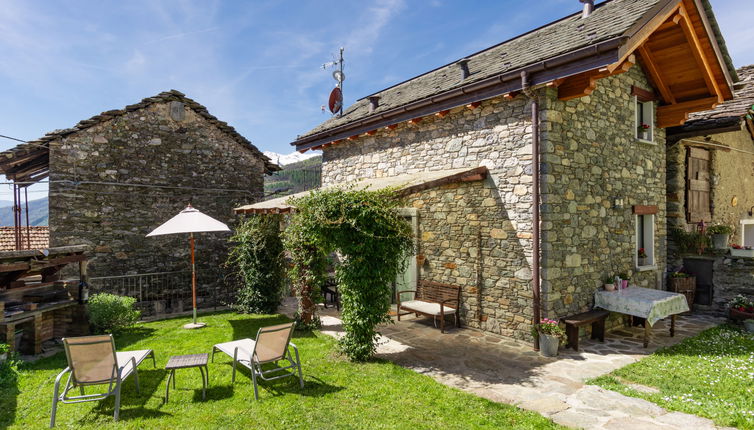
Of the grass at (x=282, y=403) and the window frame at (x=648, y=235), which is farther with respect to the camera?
the window frame at (x=648, y=235)

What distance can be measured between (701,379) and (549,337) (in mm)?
2107

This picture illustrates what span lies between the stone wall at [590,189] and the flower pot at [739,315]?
1616 millimetres

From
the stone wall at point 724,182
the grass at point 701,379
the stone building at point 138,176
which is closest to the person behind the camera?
the grass at point 701,379

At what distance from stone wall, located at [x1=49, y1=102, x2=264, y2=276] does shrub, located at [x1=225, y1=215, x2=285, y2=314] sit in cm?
338

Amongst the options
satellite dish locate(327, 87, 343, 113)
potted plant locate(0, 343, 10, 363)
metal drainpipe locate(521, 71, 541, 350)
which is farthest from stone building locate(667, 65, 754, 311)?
potted plant locate(0, 343, 10, 363)

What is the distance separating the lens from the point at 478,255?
8.38 metres

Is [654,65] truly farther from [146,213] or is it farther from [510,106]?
[146,213]

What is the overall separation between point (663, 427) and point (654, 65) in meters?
8.48

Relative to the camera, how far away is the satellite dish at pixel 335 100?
15.6 metres

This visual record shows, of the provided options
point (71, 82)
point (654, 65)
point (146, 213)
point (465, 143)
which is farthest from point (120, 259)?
point (654, 65)

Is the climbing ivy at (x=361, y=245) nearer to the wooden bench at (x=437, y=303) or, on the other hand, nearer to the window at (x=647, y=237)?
the wooden bench at (x=437, y=303)

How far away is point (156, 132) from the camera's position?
39.2 feet

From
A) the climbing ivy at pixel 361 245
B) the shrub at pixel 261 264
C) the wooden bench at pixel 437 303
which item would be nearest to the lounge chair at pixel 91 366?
the climbing ivy at pixel 361 245

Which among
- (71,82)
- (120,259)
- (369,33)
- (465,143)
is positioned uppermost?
(369,33)
